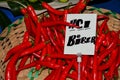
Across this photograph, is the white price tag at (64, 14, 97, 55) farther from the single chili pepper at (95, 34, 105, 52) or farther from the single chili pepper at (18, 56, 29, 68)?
the single chili pepper at (18, 56, 29, 68)

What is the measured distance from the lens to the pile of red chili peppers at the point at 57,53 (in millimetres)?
1111

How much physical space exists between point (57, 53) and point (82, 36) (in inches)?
6.0

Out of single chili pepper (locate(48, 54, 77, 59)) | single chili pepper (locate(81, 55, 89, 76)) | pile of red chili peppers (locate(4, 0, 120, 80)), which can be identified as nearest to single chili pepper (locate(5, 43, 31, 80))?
pile of red chili peppers (locate(4, 0, 120, 80))

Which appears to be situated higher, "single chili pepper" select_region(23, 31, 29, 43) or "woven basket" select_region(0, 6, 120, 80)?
"single chili pepper" select_region(23, 31, 29, 43)

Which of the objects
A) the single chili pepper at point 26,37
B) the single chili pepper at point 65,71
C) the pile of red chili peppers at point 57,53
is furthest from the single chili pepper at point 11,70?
the single chili pepper at point 65,71

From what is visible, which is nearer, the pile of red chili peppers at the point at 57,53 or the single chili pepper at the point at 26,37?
the pile of red chili peppers at the point at 57,53

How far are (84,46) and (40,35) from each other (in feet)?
0.77

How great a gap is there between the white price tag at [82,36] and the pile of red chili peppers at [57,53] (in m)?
0.03

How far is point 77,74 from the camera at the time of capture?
110cm

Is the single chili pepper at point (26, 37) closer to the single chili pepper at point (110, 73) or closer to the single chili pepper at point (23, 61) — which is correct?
the single chili pepper at point (23, 61)

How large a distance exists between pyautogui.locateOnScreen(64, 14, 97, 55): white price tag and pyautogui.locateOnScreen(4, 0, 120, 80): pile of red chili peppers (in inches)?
1.3

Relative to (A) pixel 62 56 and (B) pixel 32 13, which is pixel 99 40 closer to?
(A) pixel 62 56

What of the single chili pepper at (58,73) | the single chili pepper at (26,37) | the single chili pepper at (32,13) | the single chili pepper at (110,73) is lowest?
the single chili pepper at (110,73)

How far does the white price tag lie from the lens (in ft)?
3.46
